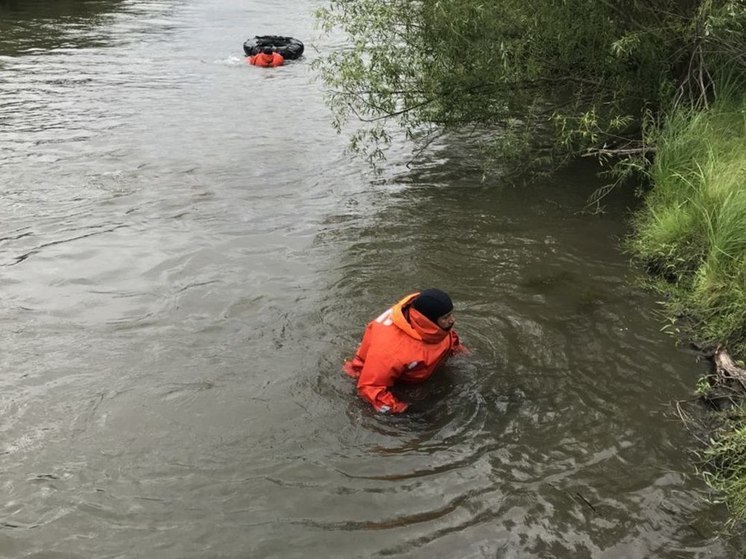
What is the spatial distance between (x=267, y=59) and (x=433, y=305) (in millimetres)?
16177

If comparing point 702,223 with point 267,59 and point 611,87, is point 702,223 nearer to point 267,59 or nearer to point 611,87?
point 611,87

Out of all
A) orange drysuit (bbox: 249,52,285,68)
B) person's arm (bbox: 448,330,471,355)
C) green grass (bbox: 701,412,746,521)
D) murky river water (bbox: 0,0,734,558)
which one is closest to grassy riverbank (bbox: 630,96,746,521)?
green grass (bbox: 701,412,746,521)

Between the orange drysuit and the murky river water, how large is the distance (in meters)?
7.78

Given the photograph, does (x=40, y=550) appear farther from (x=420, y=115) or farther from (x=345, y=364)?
(x=420, y=115)

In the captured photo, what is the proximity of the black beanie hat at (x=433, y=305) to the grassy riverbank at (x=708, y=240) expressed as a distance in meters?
2.24

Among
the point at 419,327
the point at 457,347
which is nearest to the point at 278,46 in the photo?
the point at 457,347

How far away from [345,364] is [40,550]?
2.82m

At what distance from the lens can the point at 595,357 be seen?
6.61 meters

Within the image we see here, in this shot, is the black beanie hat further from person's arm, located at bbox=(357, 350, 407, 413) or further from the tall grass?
the tall grass

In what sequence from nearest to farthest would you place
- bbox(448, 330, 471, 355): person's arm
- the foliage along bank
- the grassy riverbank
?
the grassy riverbank, bbox(448, 330, 471, 355): person's arm, the foliage along bank

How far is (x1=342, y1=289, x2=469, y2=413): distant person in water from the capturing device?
223 inches

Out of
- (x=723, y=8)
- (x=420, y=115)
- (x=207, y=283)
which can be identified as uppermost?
(x=723, y=8)

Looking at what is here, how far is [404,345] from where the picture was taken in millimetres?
5715

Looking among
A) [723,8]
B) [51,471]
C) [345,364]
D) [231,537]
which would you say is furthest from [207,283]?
[723,8]
